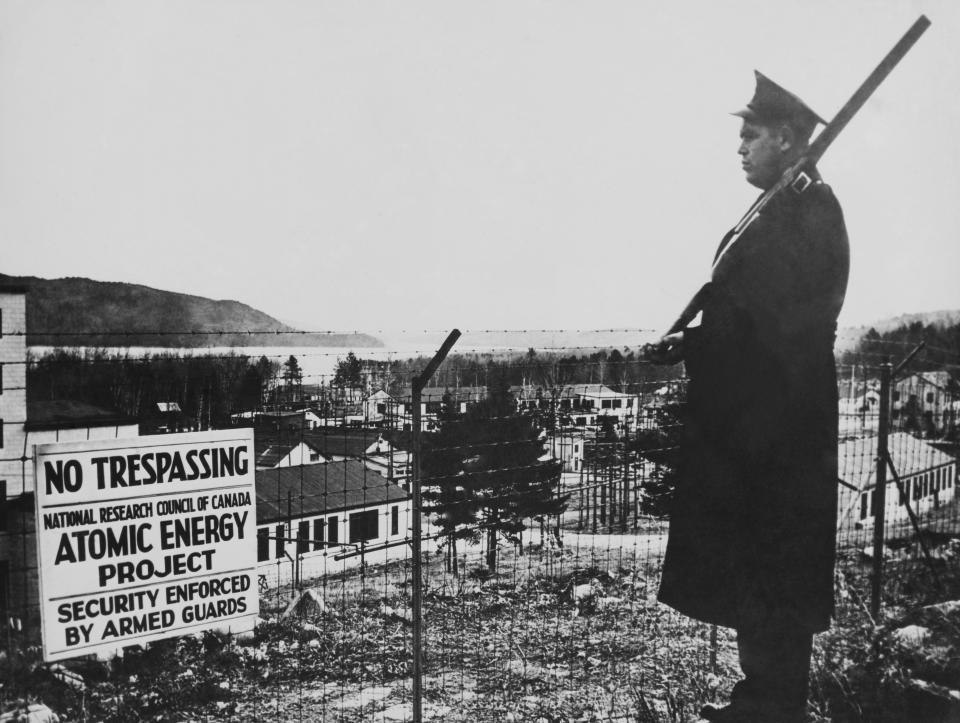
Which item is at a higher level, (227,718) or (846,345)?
(846,345)

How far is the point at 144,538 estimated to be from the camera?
3354 mm

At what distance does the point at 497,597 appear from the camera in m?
5.64

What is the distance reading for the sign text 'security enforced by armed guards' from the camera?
318cm

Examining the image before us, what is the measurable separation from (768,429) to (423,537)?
5.95 ft

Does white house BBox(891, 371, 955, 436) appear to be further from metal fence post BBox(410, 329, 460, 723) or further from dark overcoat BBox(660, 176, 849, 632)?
metal fence post BBox(410, 329, 460, 723)

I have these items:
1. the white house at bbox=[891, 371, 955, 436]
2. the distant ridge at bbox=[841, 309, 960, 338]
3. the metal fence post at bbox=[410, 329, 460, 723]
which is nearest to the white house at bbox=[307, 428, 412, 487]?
the metal fence post at bbox=[410, 329, 460, 723]

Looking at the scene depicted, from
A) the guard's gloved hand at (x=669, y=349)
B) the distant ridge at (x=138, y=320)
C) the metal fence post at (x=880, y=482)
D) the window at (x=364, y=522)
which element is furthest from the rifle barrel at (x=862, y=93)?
the window at (x=364, y=522)

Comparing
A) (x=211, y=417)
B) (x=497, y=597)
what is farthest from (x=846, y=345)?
(x=211, y=417)

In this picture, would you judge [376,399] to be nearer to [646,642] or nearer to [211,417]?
[211,417]

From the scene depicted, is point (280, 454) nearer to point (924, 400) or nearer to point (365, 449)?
point (365, 449)

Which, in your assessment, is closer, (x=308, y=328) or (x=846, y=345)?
(x=308, y=328)

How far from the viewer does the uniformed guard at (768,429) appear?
385 centimetres

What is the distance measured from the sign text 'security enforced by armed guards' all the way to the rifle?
2281mm

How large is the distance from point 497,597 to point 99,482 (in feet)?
10.4
